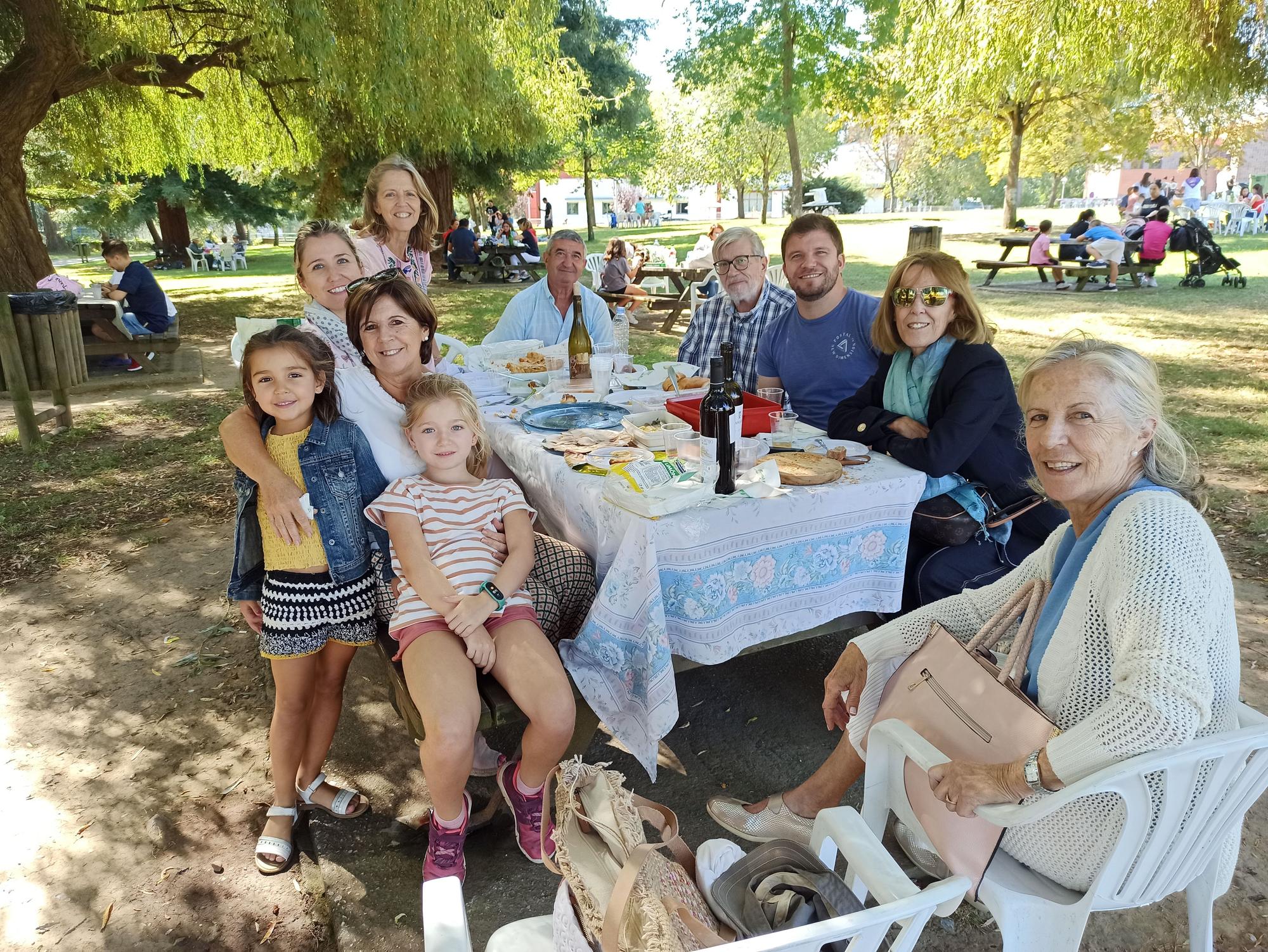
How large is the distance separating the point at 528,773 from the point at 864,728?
35.9 inches

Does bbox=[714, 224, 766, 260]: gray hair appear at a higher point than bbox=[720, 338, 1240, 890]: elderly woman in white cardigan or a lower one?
higher

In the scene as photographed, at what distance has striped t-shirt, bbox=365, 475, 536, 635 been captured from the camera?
239 cm

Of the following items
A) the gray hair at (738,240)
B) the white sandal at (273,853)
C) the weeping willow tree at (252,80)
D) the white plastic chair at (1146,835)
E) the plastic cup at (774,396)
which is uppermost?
the weeping willow tree at (252,80)

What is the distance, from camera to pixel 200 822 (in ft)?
8.80

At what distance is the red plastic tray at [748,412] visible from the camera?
2846 millimetres

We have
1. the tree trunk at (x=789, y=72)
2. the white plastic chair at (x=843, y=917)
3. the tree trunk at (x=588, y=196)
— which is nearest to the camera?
the white plastic chair at (x=843, y=917)

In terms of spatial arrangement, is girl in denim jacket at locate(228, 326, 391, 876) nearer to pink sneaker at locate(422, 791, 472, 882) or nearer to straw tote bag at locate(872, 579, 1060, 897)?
pink sneaker at locate(422, 791, 472, 882)

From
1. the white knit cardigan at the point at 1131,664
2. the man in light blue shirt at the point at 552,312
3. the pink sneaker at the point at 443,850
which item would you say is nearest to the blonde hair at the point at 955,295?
Answer: the white knit cardigan at the point at 1131,664

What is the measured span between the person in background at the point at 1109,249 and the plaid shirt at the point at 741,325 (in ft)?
39.0

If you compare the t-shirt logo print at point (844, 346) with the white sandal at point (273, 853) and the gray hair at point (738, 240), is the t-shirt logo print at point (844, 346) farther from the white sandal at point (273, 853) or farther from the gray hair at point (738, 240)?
the white sandal at point (273, 853)

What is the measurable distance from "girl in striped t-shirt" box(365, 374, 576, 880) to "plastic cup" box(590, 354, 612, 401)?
98cm

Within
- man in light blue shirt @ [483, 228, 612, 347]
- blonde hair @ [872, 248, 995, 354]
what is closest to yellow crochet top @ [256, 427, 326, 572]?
blonde hair @ [872, 248, 995, 354]

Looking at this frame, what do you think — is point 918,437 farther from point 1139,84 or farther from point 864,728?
point 1139,84

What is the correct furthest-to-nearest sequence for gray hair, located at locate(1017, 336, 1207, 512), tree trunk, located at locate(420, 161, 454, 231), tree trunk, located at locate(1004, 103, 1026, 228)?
tree trunk, located at locate(1004, 103, 1026, 228) → tree trunk, located at locate(420, 161, 454, 231) → gray hair, located at locate(1017, 336, 1207, 512)
